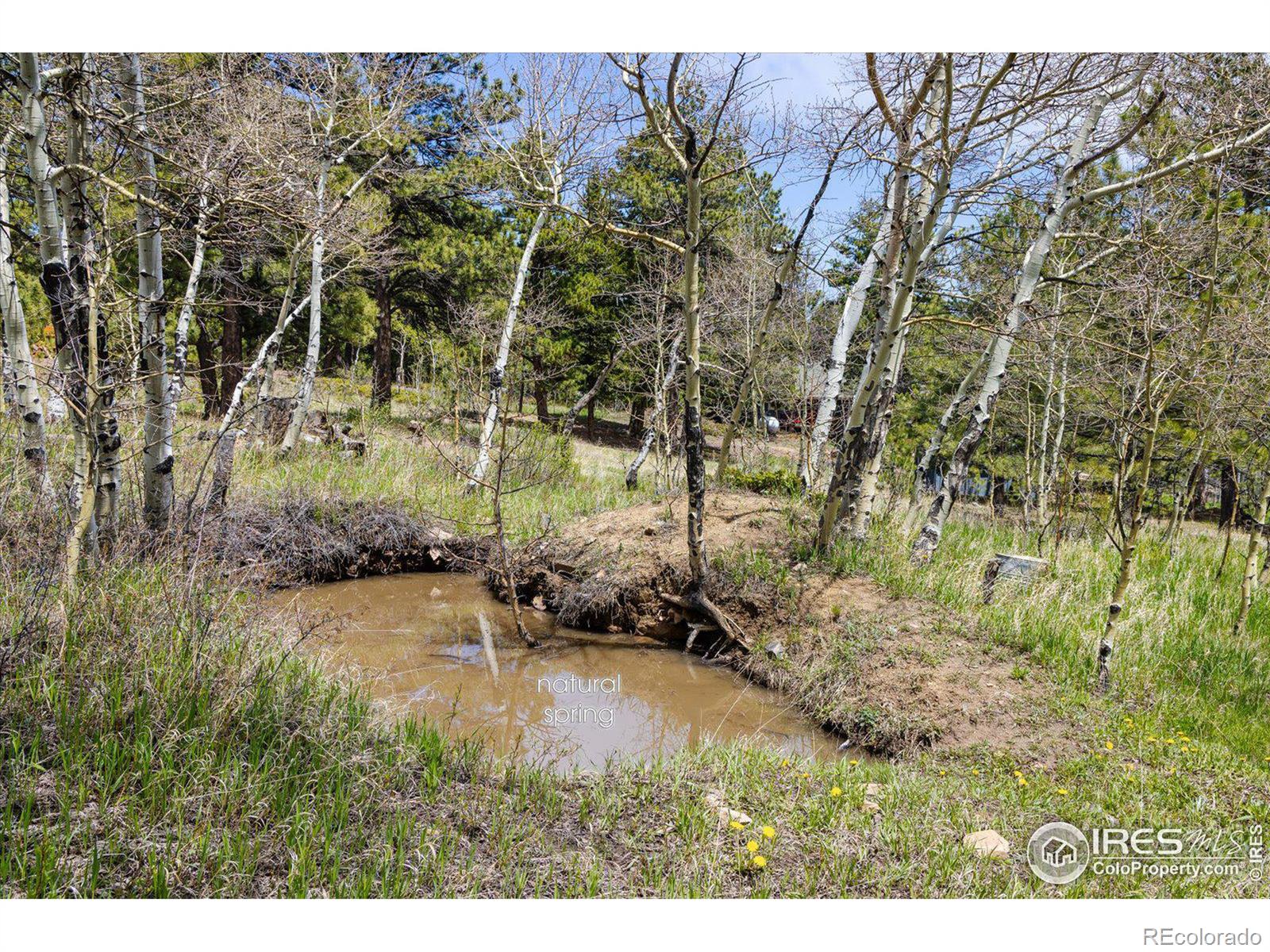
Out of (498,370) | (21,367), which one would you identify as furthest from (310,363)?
(21,367)

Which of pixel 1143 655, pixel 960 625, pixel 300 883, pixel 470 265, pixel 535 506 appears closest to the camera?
pixel 300 883

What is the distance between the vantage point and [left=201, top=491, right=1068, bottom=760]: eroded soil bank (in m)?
5.29

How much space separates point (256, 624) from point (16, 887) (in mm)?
1729

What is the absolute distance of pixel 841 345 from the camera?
927 centimetres

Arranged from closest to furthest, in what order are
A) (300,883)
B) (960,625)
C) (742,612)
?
(300,883), (960,625), (742,612)

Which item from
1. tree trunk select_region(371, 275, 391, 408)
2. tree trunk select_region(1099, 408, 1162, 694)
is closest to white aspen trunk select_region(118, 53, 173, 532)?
tree trunk select_region(1099, 408, 1162, 694)

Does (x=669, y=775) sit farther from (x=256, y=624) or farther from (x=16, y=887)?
(x=16, y=887)

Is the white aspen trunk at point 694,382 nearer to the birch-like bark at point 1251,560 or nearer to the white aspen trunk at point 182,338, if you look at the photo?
the white aspen trunk at point 182,338

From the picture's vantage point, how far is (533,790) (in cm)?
348

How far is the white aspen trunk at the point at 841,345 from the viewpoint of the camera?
28.5ft

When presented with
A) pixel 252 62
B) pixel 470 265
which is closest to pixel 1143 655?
pixel 252 62

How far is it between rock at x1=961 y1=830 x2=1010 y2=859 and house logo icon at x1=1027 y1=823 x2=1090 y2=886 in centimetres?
10

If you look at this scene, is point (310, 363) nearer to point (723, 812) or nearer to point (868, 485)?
point (868, 485)

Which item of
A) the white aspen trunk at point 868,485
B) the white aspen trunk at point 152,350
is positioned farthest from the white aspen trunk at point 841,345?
the white aspen trunk at point 152,350
